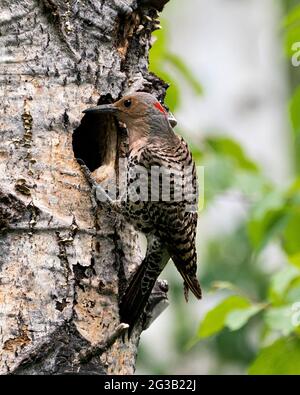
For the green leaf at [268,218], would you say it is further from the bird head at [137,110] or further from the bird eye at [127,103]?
the bird eye at [127,103]

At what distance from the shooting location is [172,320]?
34.3 ft

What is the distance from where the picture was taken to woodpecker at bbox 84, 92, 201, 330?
4.42 metres

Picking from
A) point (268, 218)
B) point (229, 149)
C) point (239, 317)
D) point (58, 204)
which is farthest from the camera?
point (229, 149)

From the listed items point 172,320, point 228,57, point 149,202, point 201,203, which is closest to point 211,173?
point 201,203

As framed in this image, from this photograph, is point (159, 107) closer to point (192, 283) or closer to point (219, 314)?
point (192, 283)

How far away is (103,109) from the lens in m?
4.39

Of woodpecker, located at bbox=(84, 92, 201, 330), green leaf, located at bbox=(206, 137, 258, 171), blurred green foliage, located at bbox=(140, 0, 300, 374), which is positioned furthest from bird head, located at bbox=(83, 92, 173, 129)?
green leaf, located at bbox=(206, 137, 258, 171)

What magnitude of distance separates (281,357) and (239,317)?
1.15ft

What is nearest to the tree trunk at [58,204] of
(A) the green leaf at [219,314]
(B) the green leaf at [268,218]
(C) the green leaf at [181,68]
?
(A) the green leaf at [219,314]

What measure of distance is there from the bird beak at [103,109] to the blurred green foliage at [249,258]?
3.41ft

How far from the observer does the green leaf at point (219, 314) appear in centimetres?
457

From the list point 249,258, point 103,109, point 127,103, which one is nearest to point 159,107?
point 127,103

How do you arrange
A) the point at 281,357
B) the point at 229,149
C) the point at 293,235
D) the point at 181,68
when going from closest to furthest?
the point at 281,357
the point at 293,235
the point at 181,68
the point at 229,149

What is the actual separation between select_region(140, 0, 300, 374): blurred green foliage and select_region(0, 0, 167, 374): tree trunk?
0.54 metres
